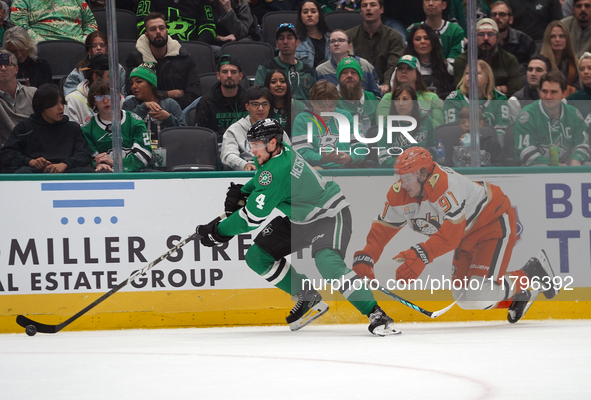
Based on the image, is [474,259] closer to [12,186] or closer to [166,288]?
[166,288]

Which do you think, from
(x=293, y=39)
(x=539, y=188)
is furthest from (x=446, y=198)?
(x=293, y=39)

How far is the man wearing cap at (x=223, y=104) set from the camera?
16.9 ft

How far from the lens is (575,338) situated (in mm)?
4082

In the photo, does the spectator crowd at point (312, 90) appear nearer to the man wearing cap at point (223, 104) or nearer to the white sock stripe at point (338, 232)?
the man wearing cap at point (223, 104)

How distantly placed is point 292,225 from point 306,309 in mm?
548

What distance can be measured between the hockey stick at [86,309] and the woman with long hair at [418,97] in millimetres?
1293

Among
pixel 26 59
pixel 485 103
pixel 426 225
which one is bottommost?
pixel 426 225

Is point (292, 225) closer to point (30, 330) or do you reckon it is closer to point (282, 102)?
point (282, 102)

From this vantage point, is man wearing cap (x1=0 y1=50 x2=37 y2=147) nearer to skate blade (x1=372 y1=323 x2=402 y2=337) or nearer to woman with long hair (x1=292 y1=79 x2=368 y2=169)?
woman with long hair (x1=292 y1=79 x2=368 y2=169)

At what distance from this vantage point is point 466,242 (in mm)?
5062

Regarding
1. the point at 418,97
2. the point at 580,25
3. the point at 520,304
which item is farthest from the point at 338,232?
the point at 580,25

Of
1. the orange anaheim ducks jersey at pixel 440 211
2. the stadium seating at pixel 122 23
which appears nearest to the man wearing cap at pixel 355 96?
the orange anaheim ducks jersey at pixel 440 211

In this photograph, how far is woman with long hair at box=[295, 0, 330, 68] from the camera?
5648 millimetres

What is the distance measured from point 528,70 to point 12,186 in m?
3.65
